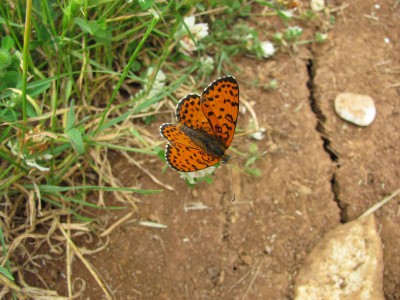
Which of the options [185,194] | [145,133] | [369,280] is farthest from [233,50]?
Answer: [369,280]

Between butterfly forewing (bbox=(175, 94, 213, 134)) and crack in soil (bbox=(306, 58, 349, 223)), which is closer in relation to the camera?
butterfly forewing (bbox=(175, 94, 213, 134))

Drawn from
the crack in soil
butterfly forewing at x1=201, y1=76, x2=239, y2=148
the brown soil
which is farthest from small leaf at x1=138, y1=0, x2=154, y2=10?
the crack in soil

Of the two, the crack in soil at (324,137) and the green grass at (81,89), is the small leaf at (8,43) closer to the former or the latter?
the green grass at (81,89)

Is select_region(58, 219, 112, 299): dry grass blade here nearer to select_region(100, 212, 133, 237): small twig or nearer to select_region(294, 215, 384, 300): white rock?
select_region(100, 212, 133, 237): small twig

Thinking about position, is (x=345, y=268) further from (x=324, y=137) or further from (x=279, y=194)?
(x=324, y=137)

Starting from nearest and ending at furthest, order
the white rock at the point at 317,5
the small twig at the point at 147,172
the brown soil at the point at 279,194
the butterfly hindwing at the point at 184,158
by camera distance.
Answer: the butterfly hindwing at the point at 184,158 < the brown soil at the point at 279,194 < the small twig at the point at 147,172 < the white rock at the point at 317,5

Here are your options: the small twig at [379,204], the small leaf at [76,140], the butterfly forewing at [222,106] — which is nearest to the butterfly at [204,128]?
the butterfly forewing at [222,106]
